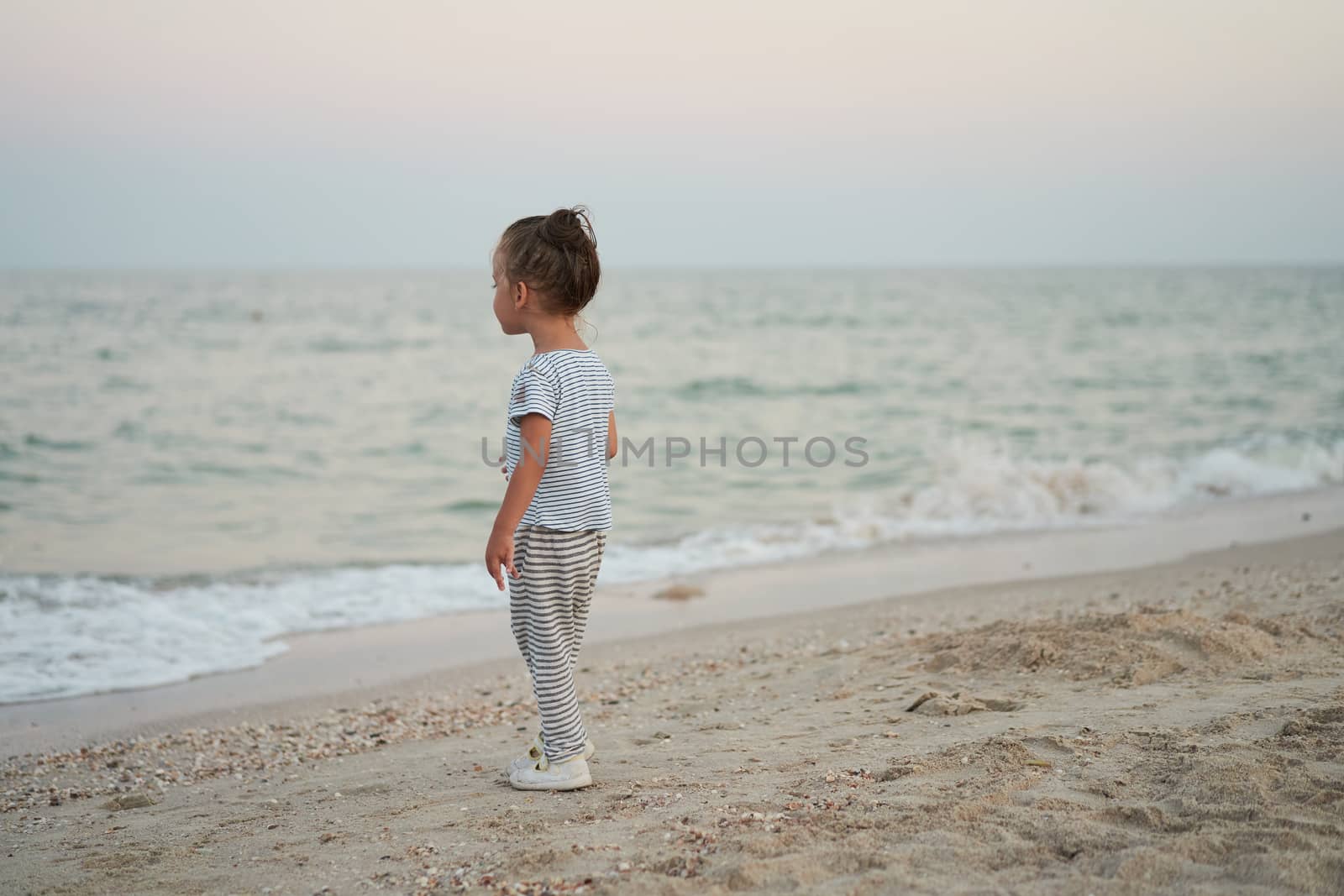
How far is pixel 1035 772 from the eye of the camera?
3.10 meters

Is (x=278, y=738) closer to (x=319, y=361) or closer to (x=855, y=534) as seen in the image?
(x=855, y=534)

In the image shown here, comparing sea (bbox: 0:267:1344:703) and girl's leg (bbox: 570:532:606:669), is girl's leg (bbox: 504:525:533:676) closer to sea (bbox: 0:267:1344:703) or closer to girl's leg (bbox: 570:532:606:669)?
girl's leg (bbox: 570:532:606:669)

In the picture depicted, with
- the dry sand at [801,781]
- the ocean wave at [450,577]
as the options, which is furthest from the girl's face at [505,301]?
the ocean wave at [450,577]

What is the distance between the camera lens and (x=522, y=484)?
3227mm

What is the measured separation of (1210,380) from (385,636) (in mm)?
20520

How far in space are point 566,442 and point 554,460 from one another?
7 cm

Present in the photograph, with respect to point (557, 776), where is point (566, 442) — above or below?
above

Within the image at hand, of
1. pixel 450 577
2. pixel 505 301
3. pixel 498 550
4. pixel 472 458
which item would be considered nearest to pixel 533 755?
pixel 498 550

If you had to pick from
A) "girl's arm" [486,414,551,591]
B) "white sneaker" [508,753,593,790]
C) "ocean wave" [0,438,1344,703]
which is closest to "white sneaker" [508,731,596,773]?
"white sneaker" [508,753,593,790]

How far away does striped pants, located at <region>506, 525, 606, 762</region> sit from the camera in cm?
338

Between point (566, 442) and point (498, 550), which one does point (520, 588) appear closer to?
point (498, 550)

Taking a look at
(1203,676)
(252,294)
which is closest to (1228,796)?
(1203,676)

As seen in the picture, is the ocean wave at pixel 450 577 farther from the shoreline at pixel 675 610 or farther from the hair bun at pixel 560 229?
the hair bun at pixel 560 229

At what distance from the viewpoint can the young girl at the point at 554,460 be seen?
130 inches
